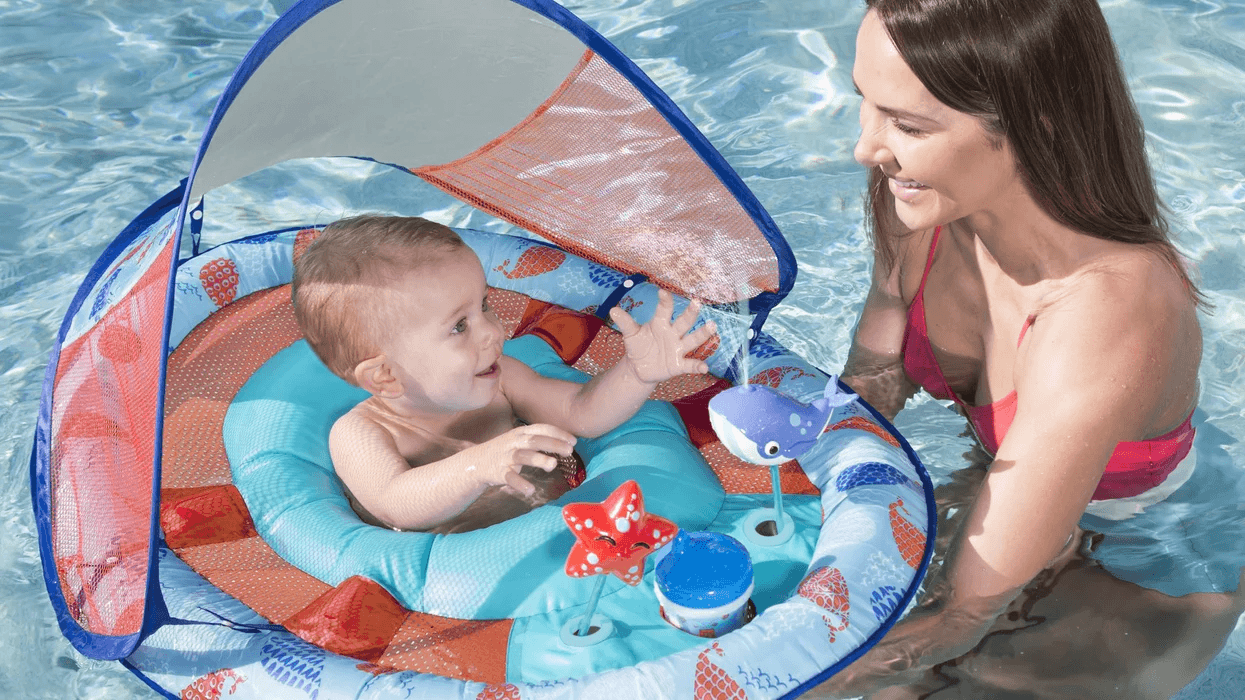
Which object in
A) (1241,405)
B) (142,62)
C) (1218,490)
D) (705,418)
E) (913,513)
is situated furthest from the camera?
(142,62)

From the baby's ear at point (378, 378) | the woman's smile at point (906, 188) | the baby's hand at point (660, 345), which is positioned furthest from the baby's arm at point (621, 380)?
the woman's smile at point (906, 188)

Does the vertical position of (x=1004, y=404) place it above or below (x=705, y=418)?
above

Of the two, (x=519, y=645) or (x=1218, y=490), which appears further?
(x=1218, y=490)

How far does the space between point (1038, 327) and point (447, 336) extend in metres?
1.00

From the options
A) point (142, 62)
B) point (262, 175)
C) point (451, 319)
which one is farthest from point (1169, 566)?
point (142, 62)

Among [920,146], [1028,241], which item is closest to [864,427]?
[1028,241]

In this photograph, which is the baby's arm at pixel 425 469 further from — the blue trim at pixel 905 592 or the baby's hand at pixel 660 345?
the blue trim at pixel 905 592

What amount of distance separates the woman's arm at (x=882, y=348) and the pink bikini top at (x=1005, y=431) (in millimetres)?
32

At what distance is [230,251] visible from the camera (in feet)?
8.55

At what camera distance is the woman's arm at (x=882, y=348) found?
2.32 m

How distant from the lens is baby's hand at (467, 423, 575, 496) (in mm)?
1860

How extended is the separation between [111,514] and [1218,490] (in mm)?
2212

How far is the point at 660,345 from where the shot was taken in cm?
207

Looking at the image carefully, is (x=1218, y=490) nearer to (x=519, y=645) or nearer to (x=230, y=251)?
(x=519, y=645)
